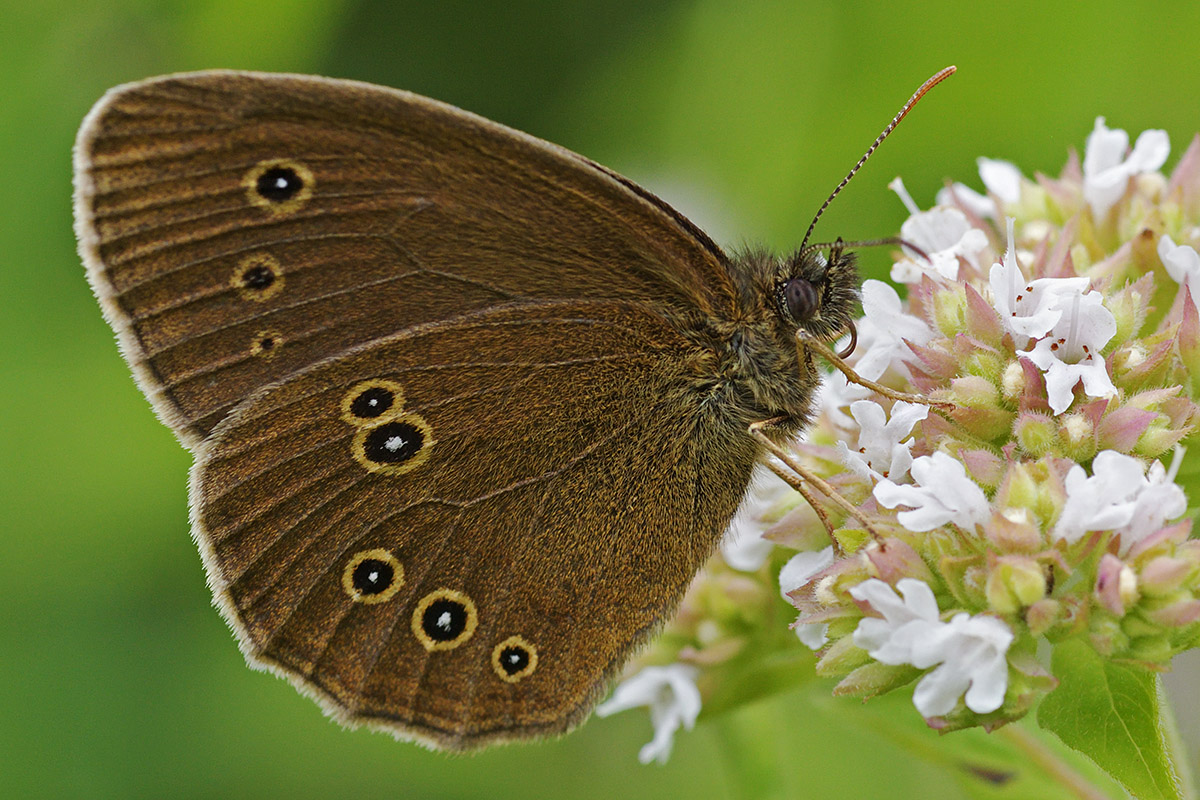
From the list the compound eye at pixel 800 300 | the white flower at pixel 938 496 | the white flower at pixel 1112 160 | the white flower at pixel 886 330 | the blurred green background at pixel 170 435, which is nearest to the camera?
the white flower at pixel 938 496

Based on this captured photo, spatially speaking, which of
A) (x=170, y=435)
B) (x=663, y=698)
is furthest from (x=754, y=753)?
(x=170, y=435)

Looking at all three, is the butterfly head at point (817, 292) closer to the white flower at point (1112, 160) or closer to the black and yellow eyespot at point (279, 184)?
the white flower at point (1112, 160)

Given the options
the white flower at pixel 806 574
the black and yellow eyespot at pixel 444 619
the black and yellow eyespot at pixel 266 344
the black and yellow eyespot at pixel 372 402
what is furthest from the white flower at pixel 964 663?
the black and yellow eyespot at pixel 266 344

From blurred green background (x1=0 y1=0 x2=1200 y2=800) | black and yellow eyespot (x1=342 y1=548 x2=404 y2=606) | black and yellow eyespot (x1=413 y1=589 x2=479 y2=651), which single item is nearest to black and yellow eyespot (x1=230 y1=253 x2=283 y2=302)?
black and yellow eyespot (x1=342 y1=548 x2=404 y2=606)

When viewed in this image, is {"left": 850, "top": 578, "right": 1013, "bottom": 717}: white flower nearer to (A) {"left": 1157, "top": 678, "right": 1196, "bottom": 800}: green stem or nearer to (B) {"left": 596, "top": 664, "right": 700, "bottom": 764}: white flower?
(A) {"left": 1157, "top": 678, "right": 1196, "bottom": 800}: green stem

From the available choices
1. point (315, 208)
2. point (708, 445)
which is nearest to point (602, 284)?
point (708, 445)
